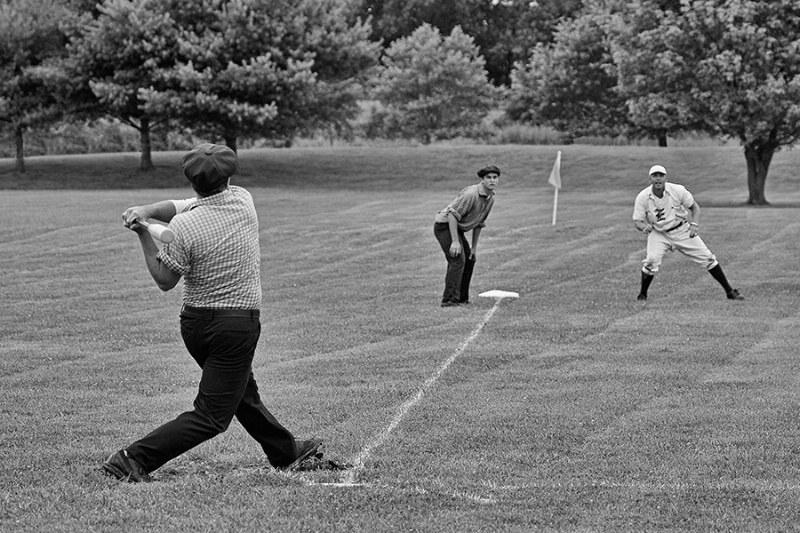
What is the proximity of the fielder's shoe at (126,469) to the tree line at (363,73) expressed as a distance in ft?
101

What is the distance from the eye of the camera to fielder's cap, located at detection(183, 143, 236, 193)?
21.8ft

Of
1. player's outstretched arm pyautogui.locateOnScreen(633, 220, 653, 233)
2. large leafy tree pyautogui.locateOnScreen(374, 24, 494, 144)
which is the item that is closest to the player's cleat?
player's outstretched arm pyautogui.locateOnScreen(633, 220, 653, 233)

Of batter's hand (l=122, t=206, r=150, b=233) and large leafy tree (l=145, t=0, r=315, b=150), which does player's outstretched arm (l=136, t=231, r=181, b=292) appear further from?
large leafy tree (l=145, t=0, r=315, b=150)

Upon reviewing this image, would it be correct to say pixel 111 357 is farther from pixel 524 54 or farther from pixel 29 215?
pixel 524 54

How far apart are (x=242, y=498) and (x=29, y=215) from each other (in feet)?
77.7

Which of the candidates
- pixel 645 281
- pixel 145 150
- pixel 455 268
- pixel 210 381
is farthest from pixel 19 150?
pixel 210 381

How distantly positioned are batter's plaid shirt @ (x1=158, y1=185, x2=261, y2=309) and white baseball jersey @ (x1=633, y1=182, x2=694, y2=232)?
33.1ft

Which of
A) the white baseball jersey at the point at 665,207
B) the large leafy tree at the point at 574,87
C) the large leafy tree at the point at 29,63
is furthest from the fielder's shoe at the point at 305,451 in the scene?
the large leafy tree at the point at 574,87

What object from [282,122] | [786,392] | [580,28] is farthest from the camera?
[580,28]

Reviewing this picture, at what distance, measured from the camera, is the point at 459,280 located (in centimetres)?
1605

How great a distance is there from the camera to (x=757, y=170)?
38125mm

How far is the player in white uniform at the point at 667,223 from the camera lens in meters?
16.1

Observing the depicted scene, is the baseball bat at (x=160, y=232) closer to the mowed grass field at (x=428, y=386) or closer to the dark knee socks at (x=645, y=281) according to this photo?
the mowed grass field at (x=428, y=386)

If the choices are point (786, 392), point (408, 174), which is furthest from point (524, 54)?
point (786, 392)
